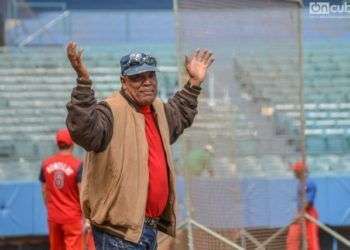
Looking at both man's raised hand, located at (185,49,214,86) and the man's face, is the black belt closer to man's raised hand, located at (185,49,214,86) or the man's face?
the man's face

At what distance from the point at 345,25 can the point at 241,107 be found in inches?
70.6

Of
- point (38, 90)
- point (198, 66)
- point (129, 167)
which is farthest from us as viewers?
point (38, 90)

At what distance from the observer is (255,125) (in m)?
7.96

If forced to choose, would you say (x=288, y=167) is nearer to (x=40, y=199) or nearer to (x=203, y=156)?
(x=203, y=156)

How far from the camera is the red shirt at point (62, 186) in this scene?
9.49 meters

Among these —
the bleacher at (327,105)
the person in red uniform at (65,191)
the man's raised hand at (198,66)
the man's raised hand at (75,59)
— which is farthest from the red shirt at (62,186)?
the man's raised hand at (75,59)

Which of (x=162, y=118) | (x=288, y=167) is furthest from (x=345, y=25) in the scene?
(x=162, y=118)

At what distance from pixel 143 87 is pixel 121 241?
793mm

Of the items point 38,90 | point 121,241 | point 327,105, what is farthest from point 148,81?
point 38,90

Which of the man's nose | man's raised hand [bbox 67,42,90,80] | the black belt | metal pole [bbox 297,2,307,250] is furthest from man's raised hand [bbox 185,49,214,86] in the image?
metal pole [bbox 297,2,307,250]

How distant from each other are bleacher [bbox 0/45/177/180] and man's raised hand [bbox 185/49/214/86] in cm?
765

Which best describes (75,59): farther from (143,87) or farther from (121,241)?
(121,241)

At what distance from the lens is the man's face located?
198 inches

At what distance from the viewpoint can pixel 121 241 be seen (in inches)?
199
